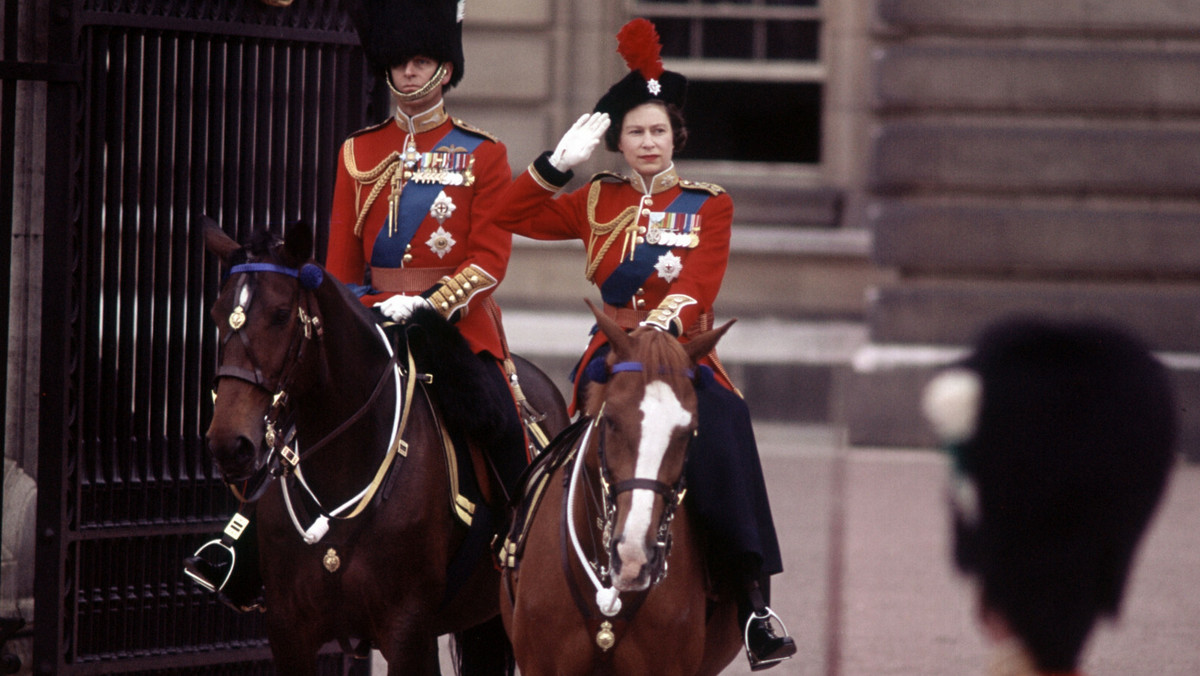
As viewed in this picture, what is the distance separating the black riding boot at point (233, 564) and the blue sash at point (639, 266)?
45.0 inches

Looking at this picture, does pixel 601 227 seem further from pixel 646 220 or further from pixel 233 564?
pixel 233 564

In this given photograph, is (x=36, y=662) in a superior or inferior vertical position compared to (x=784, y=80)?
inferior

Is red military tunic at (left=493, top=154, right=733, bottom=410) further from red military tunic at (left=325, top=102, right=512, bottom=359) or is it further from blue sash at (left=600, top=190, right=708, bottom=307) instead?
red military tunic at (left=325, top=102, right=512, bottom=359)

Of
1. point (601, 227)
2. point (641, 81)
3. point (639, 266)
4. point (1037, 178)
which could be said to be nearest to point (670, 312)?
point (639, 266)

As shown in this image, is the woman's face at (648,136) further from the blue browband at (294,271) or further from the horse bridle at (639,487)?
the horse bridle at (639,487)

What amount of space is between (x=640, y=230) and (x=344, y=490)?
104 cm

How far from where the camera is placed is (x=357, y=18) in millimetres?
5492

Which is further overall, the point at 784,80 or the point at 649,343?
the point at 784,80

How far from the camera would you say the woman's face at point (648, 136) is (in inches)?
186

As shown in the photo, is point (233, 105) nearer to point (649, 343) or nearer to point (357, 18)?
point (357, 18)

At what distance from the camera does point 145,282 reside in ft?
17.5

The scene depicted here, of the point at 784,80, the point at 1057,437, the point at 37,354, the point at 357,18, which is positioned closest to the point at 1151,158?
the point at 784,80

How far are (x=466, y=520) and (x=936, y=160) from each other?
6855 mm

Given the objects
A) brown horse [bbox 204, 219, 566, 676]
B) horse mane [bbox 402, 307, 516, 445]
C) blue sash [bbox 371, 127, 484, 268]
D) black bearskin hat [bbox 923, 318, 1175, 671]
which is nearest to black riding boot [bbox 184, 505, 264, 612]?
brown horse [bbox 204, 219, 566, 676]
